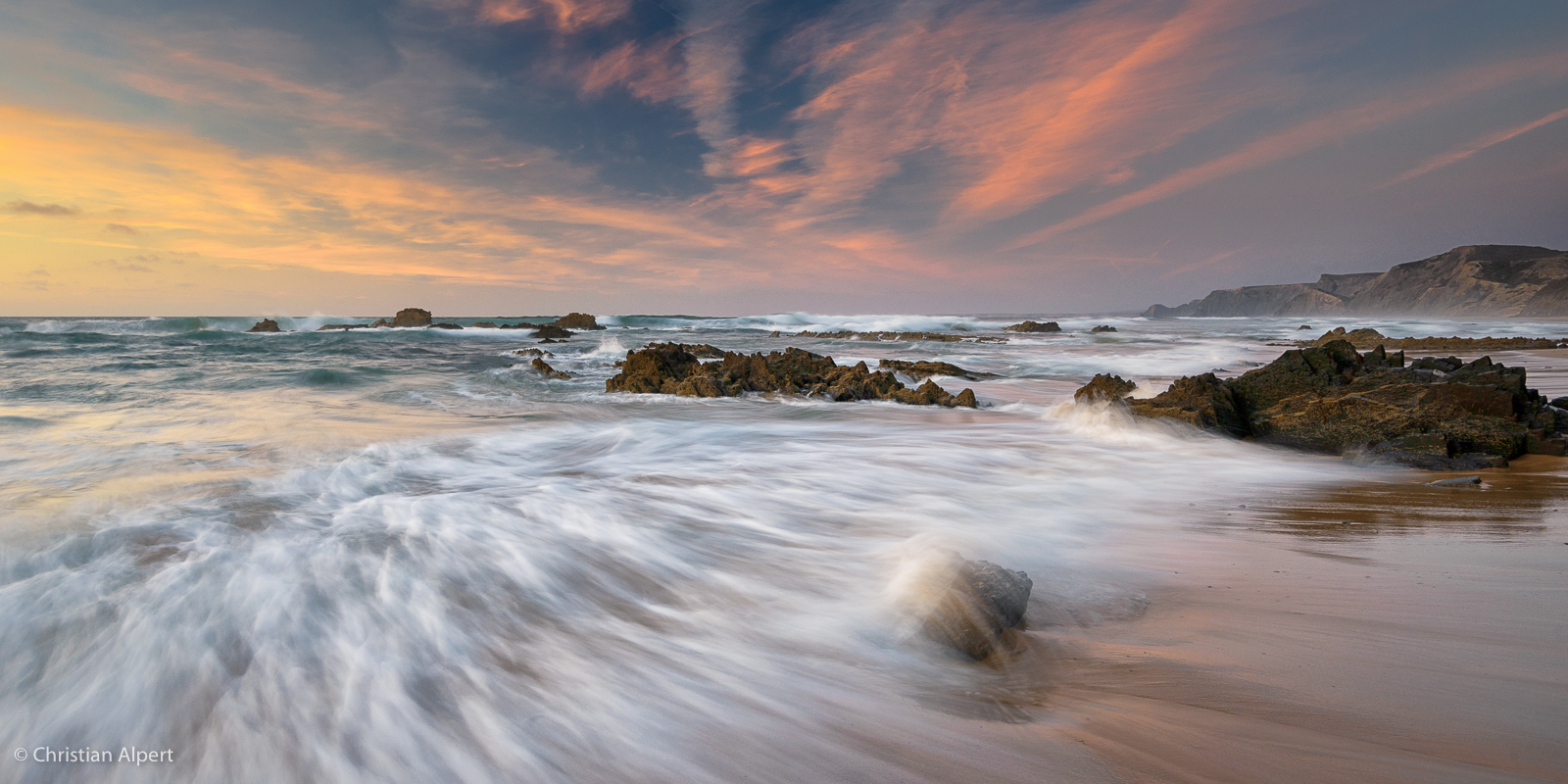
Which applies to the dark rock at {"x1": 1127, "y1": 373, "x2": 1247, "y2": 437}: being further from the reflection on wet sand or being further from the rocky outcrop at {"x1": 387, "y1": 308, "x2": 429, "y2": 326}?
the rocky outcrop at {"x1": 387, "y1": 308, "x2": 429, "y2": 326}

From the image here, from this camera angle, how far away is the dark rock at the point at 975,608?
77.0 inches

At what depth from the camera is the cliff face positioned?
47906mm

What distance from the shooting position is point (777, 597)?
2711 millimetres

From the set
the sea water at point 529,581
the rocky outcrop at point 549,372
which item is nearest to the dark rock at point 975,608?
the sea water at point 529,581

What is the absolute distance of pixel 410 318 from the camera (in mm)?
40188

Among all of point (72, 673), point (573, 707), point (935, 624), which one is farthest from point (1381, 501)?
point (72, 673)

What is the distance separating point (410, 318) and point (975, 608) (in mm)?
46553

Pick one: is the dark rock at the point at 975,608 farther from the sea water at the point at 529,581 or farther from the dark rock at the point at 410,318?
the dark rock at the point at 410,318

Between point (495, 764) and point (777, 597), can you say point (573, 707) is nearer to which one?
point (495, 764)

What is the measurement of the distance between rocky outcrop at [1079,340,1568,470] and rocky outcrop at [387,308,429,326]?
148 ft

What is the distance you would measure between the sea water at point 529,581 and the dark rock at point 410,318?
37786 millimetres

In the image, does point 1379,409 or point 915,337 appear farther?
point 915,337

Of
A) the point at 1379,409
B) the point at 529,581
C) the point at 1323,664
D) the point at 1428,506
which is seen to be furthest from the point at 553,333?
the point at 1323,664

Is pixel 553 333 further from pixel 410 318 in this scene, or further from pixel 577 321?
pixel 410 318
